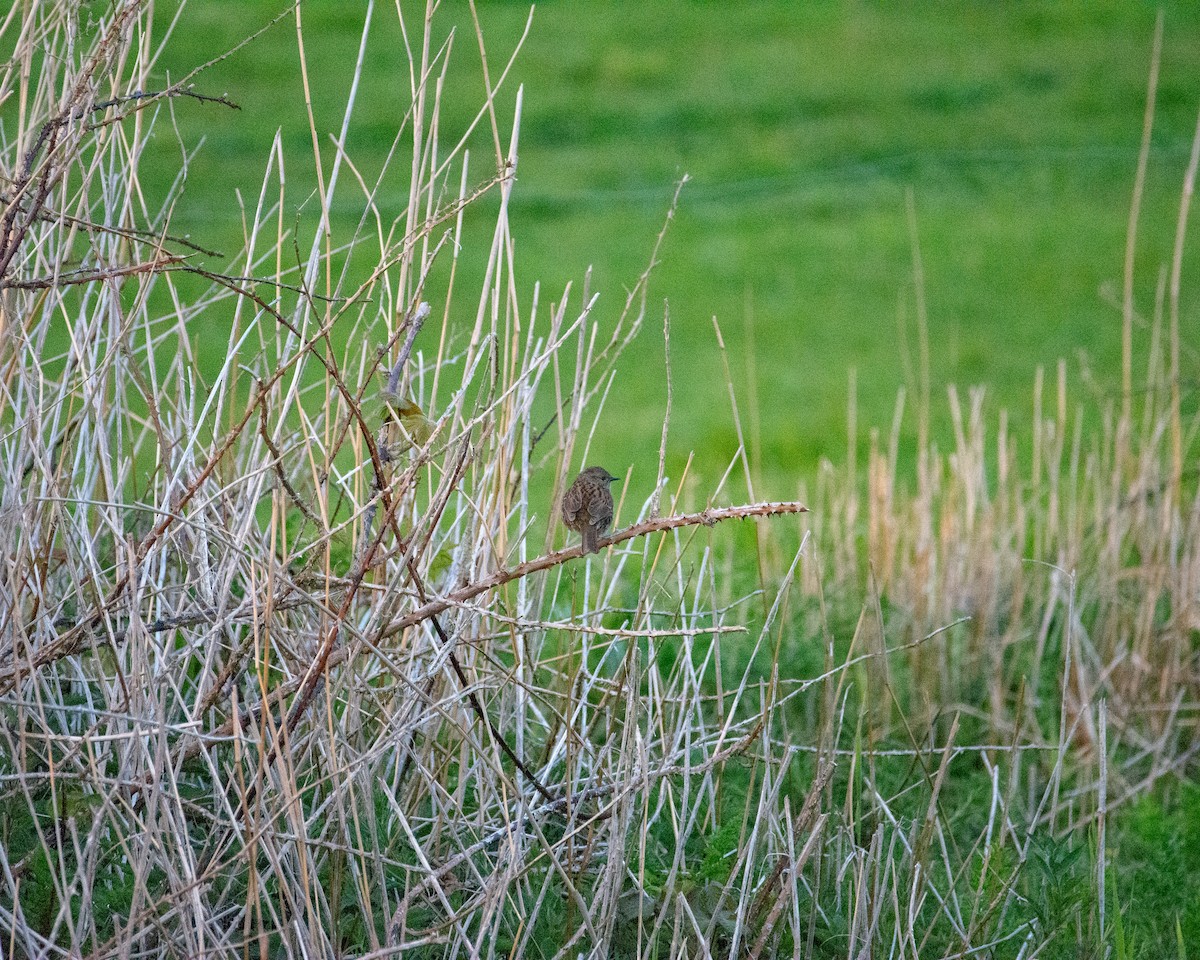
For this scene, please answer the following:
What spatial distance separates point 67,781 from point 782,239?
6497 mm

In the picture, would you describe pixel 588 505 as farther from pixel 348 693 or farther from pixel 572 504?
pixel 348 693

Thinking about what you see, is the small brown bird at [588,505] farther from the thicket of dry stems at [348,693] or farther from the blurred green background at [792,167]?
the blurred green background at [792,167]

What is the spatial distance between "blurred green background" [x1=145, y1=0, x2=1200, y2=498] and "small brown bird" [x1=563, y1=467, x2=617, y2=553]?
372 centimetres

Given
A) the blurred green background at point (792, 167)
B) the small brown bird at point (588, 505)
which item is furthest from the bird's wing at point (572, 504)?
the blurred green background at point (792, 167)

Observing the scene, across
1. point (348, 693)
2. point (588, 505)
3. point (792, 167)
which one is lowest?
point (348, 693)

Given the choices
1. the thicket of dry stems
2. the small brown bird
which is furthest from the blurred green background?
the small brown bird

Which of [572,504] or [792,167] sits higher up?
[792,167]

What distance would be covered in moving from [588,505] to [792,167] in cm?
713

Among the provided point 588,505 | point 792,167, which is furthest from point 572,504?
point 792,167

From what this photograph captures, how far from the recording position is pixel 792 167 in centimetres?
828

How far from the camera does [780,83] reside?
8891mm

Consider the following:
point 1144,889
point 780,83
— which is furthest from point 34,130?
point 780,83

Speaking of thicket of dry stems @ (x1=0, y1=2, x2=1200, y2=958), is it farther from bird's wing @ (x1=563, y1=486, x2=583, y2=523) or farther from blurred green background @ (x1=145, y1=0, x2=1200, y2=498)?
blurred green background @ (x1=145, y1=0, x2=1200, y2=498)

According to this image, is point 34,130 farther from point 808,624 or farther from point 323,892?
point 808,624
